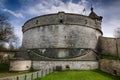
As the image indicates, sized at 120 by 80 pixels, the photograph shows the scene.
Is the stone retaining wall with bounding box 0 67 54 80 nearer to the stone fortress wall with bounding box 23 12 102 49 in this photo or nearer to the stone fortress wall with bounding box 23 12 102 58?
the stone fortress wall with bounding box 23 12 102 58

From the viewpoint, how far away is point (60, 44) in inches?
758

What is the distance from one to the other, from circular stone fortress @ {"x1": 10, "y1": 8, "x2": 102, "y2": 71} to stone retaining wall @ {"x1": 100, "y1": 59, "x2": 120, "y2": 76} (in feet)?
3.21

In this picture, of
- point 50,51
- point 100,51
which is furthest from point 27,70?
point 100,51

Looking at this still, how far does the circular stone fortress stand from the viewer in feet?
57.6

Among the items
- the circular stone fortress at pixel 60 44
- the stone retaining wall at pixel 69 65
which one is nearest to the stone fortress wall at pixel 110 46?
the circular stone fortress at pixel 60 44

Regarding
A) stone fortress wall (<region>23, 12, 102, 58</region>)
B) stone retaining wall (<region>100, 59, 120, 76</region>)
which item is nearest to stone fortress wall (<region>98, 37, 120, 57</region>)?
stone fortress wall (<region>23, 12, 102, 58</region>)

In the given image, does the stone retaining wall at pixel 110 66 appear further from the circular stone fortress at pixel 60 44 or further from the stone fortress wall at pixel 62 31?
the stone fortress wall at pixel 62 31

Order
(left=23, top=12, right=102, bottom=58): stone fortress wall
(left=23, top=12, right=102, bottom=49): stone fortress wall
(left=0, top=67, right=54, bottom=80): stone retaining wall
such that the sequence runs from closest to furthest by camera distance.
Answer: (left=0, top=67, right=54, bottom=80): stone retaining wall < (left=23, top=12, right=102, bottom=58): stone fortress wall < (left=23, top=12, right=102, bottom=49): stone fortress wall

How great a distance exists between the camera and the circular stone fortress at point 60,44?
17562mm

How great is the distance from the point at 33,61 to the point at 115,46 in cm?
1295

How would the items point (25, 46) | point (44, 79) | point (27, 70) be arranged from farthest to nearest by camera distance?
1. point (25, 46)
2. point (27, 70)
3. point (44, 79)

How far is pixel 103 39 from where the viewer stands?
2272 centimetres

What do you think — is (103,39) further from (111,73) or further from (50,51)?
(50,51)

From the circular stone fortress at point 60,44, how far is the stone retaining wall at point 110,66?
3.21ft
